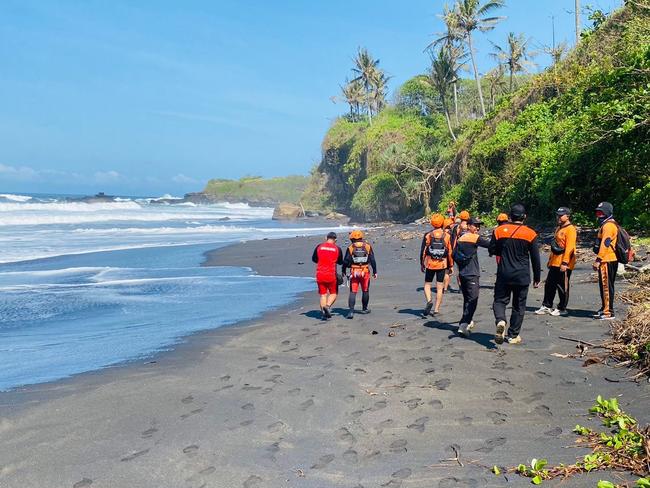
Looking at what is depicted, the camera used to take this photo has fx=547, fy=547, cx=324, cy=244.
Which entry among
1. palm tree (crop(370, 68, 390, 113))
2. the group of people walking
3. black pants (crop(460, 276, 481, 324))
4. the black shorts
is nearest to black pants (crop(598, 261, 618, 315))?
the group of people walking

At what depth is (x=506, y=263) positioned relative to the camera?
23.3 feet

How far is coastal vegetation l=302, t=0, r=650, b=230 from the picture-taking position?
1475cm

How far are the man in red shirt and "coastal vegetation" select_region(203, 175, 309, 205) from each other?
3560 inches

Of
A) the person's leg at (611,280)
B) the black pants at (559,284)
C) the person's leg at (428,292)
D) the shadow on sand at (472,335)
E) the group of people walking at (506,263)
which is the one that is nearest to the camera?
the group of people walking at (506,263)

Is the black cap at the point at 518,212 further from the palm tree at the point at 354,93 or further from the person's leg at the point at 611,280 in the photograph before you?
the palm tree at the point at 354,93

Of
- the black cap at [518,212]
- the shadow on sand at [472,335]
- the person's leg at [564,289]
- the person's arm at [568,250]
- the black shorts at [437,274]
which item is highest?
the black cap at [518,212]

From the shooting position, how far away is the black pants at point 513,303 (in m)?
7.06

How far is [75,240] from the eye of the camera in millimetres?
28391

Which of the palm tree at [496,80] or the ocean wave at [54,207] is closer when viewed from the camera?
the palm tree at [496,80]

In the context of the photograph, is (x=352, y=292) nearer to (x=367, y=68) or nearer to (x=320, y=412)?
(x=320, y=412)

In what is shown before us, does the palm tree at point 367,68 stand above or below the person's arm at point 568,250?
above

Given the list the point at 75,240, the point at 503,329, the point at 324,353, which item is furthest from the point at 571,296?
the point at 75,240

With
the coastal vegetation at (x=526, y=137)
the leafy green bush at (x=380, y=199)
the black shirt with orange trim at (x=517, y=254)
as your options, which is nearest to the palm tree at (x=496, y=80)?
the coastal vegetation at (x=526, y=137)

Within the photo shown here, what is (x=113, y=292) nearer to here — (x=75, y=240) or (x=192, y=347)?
(x=192, y=347)
